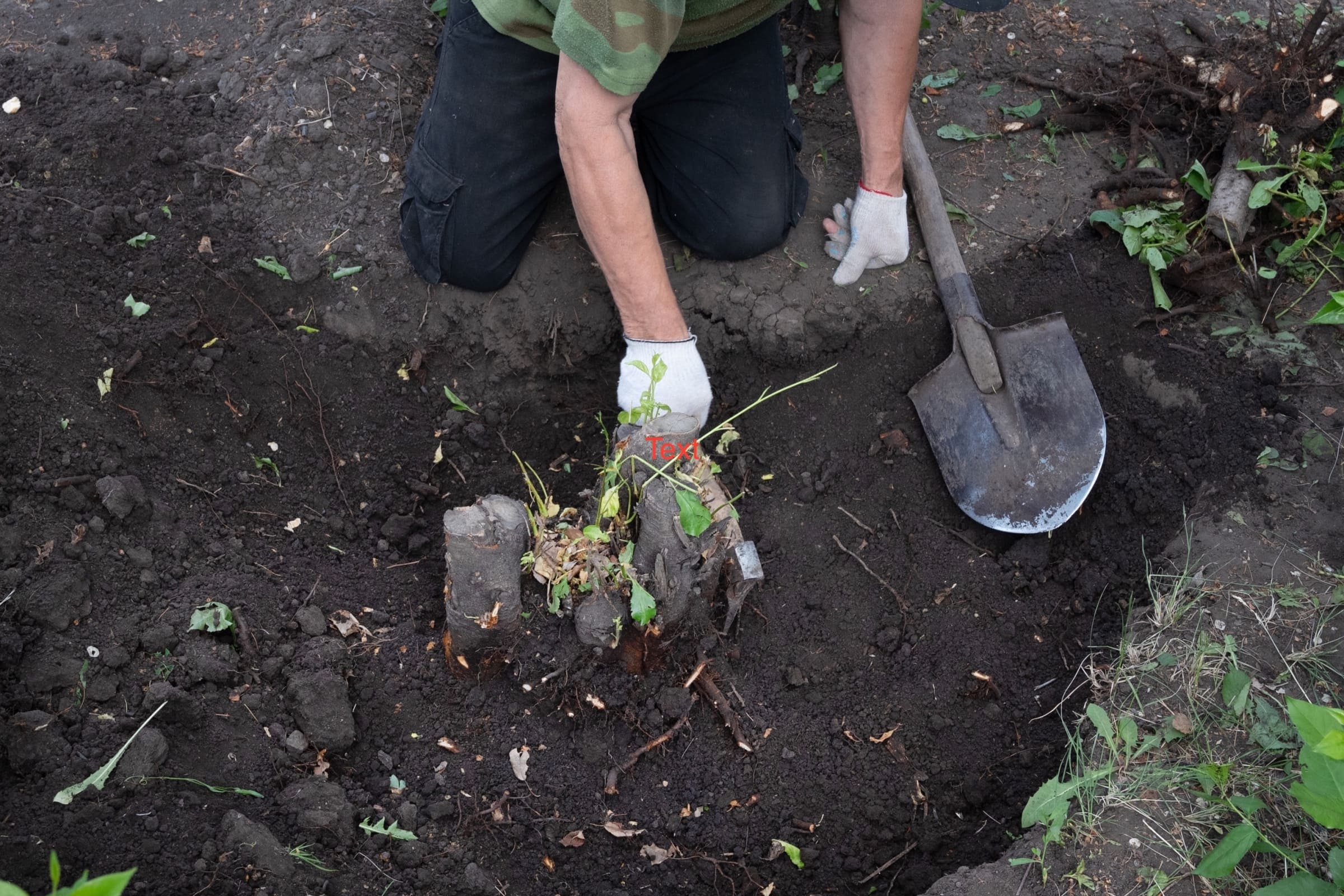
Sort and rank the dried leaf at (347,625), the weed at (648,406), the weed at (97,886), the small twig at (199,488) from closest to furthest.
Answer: the weed at (97,886) → the weed at (648,406) → the dried leaf at (347,625) → the small twig at (199,488)

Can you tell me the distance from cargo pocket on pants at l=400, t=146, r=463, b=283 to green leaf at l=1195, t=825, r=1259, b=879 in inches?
88.6

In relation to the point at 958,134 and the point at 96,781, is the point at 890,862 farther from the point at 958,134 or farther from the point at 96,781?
the point at 958,134

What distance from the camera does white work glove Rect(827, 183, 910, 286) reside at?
9.23ft

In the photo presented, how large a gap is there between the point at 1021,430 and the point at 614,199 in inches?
48.4

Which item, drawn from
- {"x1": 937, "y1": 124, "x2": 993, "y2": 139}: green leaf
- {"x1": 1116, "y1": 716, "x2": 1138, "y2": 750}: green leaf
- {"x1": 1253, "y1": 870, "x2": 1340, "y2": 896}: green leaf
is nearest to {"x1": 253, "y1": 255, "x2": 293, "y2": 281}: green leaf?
{"x1": 937, "y1": 124, "x2": 993, "y2": 139}: green leaf

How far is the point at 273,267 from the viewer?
2.75 metres

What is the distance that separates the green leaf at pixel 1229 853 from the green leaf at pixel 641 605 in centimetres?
112

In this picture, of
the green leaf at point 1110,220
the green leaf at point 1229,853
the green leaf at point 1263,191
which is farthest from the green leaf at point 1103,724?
the green leaf at point 1263,191

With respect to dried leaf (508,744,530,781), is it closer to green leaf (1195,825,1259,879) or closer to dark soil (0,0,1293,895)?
dark soil (0,0,1293,895)

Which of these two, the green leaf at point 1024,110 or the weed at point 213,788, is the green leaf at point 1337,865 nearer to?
the weed at point 213,788

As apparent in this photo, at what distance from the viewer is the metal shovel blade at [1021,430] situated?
2.56 metres

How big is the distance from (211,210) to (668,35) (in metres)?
1.47

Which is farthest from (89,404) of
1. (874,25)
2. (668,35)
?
(874,25)

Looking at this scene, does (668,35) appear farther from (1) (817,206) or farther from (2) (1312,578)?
(2) (1312,578)
